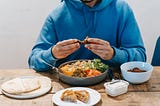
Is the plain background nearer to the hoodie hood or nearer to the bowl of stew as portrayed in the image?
the hoodie hood

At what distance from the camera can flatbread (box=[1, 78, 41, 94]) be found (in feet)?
4.49

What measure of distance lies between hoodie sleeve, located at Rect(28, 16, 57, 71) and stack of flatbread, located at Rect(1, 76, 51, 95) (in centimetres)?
11

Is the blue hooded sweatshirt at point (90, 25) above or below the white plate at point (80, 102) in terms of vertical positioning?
above

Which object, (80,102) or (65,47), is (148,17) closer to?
(65,47)

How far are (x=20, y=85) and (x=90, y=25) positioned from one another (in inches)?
24.5

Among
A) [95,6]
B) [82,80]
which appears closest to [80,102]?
[82,80]

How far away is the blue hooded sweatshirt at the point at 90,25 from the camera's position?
1770mm

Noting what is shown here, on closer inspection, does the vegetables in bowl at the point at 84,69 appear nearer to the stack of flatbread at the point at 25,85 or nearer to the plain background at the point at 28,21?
the stack of flatbread at the point at 25,85

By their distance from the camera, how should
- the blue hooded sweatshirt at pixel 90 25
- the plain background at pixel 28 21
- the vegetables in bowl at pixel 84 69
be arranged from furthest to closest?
the plain background at pixel 28 21 → the blue hooded sweatshirt at pixel 90 25 → the vegetables in bowl at pixel 84 69

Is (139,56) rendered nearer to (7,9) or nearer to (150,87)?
(150,87)

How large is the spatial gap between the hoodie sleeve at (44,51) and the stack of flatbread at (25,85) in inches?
4.3

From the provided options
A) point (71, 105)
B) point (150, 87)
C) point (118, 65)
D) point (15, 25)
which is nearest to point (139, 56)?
point (118, 65)

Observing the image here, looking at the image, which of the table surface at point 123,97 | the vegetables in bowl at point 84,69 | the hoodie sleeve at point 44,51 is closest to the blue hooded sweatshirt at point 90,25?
the hoodie sleeve at point 44,51

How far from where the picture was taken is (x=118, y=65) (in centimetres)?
168
